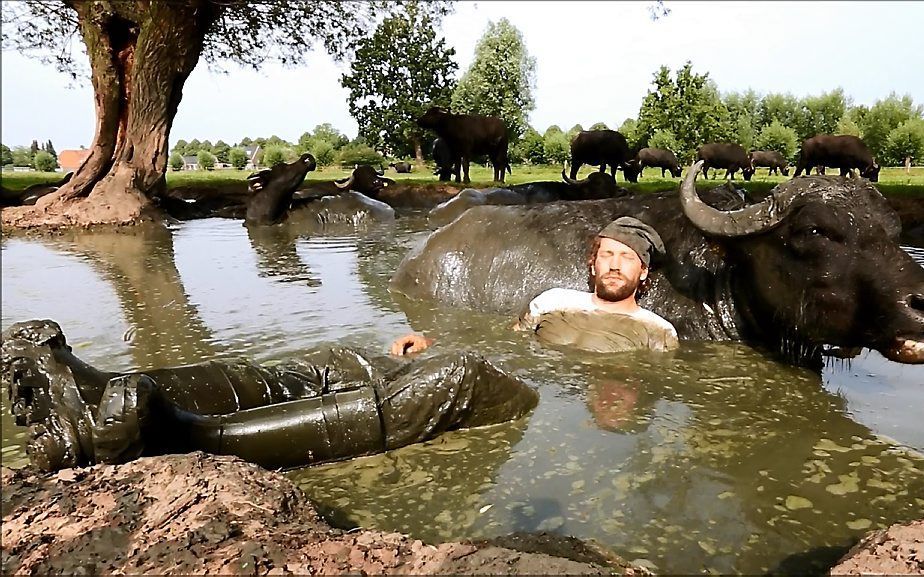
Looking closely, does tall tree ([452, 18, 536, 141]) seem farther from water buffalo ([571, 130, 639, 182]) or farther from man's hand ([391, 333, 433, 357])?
man's hand ([391, 333, 433, 357])

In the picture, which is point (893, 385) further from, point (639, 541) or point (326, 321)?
point (326, 321)

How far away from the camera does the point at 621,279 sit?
13.6 feet

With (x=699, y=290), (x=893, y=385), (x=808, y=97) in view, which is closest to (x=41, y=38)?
(x=699, y=290)

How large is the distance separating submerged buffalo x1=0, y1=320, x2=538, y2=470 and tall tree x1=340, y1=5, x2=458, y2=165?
44.6 meters

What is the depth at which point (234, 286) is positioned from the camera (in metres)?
6.47

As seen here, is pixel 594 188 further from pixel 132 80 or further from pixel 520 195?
pixel 132 80

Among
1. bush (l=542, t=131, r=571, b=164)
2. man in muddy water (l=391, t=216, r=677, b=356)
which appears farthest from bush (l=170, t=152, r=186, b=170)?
man in muddy water (l=391, t=216, r=677, b=356)

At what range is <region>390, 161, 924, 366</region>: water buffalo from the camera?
359cm

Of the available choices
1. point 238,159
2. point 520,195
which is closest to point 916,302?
A: point 520,195

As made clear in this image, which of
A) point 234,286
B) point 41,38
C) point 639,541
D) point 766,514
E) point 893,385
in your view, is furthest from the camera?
point 41,38

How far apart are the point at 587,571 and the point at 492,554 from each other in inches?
8.6

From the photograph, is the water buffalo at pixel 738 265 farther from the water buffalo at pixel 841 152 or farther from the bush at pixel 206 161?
the bush at pixel 206 161

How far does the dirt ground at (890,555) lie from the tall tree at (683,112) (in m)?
45.7

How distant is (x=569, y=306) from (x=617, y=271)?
1.28 ft
